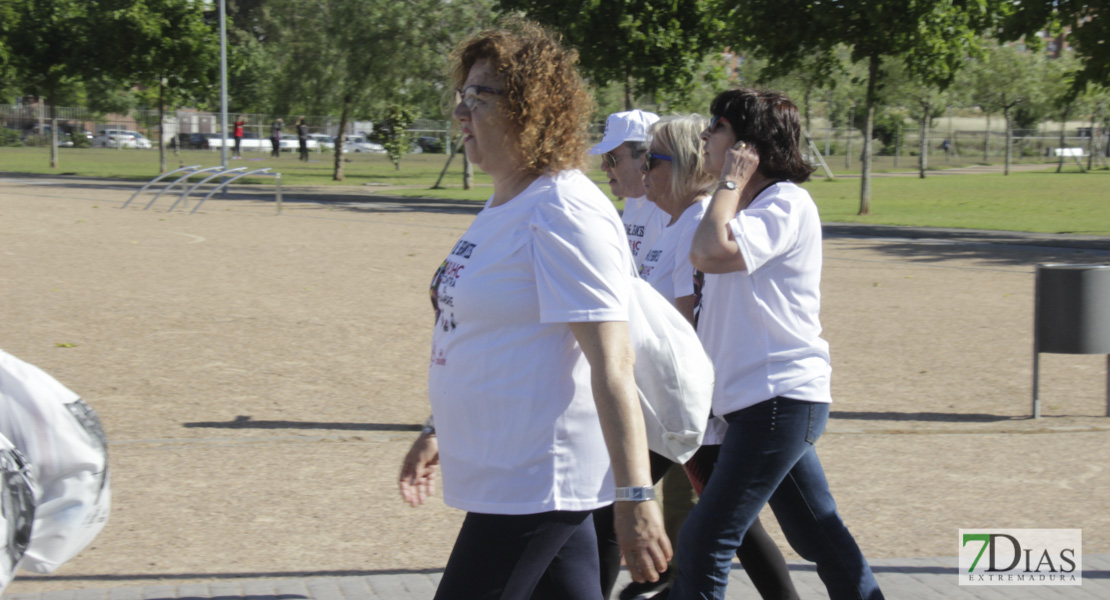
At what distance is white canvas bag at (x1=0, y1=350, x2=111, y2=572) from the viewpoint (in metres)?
1.96

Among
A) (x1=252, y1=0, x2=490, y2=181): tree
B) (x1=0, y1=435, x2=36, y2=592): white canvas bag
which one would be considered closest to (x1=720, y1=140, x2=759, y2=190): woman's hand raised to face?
(x1=0, y1=435, x2=36, y2=592): white canvas bag

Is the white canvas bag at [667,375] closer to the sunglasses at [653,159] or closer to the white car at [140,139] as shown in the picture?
the sunglasses at [653,159]

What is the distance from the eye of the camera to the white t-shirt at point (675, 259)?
3572mm

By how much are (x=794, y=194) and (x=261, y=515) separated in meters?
2.73

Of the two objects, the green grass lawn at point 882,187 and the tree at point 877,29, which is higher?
the tree at point 877,29

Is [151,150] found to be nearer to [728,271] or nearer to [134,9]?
[134,9]

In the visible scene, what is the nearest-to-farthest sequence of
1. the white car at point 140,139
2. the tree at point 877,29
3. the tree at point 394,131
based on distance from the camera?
the tree at point 877,29
the tree at point 394,131
the white car at point 140,139

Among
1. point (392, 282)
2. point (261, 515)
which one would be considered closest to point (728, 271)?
point (261, 515)

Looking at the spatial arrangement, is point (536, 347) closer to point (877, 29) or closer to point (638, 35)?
point (877, 29)

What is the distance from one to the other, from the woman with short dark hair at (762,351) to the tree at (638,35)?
2344 cm

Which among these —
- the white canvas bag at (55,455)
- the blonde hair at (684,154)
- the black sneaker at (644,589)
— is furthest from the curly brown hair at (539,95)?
the black sneaker at (644,589)

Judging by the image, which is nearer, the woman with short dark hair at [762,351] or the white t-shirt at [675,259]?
the woman with short dark hair at [762,351]

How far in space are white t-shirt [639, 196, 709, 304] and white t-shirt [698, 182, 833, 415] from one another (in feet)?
1.59

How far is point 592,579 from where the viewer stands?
246 centimetres
